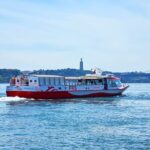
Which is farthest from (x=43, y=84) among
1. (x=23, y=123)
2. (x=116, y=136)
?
(x=116, y=136)

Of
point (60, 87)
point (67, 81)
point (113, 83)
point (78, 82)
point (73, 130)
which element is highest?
point (67, 81)

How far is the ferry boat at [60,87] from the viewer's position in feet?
317

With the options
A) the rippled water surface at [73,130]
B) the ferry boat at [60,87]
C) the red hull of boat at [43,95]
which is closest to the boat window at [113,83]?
the ferry boat at [60,87]

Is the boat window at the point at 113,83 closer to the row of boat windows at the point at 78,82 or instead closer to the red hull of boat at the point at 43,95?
the row of boat windows at the point at 78,82

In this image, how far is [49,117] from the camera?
62875mm

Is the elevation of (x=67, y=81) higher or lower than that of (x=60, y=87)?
higher

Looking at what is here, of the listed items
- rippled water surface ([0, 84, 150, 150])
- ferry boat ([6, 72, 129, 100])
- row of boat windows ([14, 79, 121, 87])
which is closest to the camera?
rippled water surface ([0, 84, 150, 150])

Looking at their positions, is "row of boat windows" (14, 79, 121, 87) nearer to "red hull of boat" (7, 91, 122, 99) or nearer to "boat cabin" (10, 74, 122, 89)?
"boat cabin" (10, 74, 122, 89)

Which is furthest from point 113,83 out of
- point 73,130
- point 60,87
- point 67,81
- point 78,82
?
point 73,130

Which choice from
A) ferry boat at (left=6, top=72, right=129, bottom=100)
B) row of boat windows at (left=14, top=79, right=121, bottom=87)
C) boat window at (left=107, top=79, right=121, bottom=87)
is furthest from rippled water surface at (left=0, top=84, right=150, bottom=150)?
boat window at (left=107, top=79, right=121, bottom=87)

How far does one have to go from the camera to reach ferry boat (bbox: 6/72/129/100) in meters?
96.8

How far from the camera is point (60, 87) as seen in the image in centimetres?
10106

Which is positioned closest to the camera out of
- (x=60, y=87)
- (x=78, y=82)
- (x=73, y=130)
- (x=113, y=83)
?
(x=73, y=130)

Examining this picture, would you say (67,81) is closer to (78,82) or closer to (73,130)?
(78,82)
